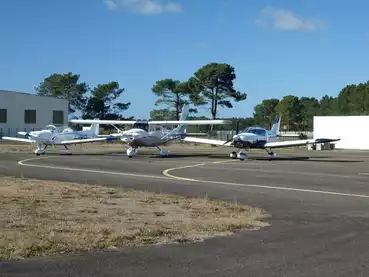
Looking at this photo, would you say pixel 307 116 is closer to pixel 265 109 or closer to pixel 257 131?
pixel 265 109

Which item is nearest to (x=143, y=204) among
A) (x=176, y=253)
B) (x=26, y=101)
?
(x=176, y=253)

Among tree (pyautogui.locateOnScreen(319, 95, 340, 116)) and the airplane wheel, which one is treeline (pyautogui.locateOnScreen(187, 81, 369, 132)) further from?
the airplane wheel

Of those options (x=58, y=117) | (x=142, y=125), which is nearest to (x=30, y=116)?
(x=58, y=117)

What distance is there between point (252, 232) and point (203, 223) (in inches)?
48.6

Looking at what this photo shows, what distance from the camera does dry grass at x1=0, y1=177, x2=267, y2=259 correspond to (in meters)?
8.57

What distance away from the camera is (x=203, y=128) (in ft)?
318

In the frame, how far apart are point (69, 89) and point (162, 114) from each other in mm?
25012

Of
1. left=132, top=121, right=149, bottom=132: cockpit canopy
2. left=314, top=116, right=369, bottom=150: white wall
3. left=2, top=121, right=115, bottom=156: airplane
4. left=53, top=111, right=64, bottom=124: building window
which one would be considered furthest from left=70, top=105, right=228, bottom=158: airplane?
left=53, top=111, right=64, bottom=124: building window

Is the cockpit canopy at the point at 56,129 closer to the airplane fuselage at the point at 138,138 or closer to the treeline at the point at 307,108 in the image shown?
the airplane fuselage at the point at 138,138

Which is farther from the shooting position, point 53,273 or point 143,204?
point 143,204

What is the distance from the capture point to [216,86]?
9744 cm

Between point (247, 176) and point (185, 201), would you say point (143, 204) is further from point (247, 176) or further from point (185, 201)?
point (247, 176)

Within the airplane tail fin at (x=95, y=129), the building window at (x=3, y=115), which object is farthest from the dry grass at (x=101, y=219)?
the building window at (x=3, y=115)

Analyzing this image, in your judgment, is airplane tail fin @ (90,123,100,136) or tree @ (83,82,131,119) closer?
airplane tail fin @ (90,123,100,136)
